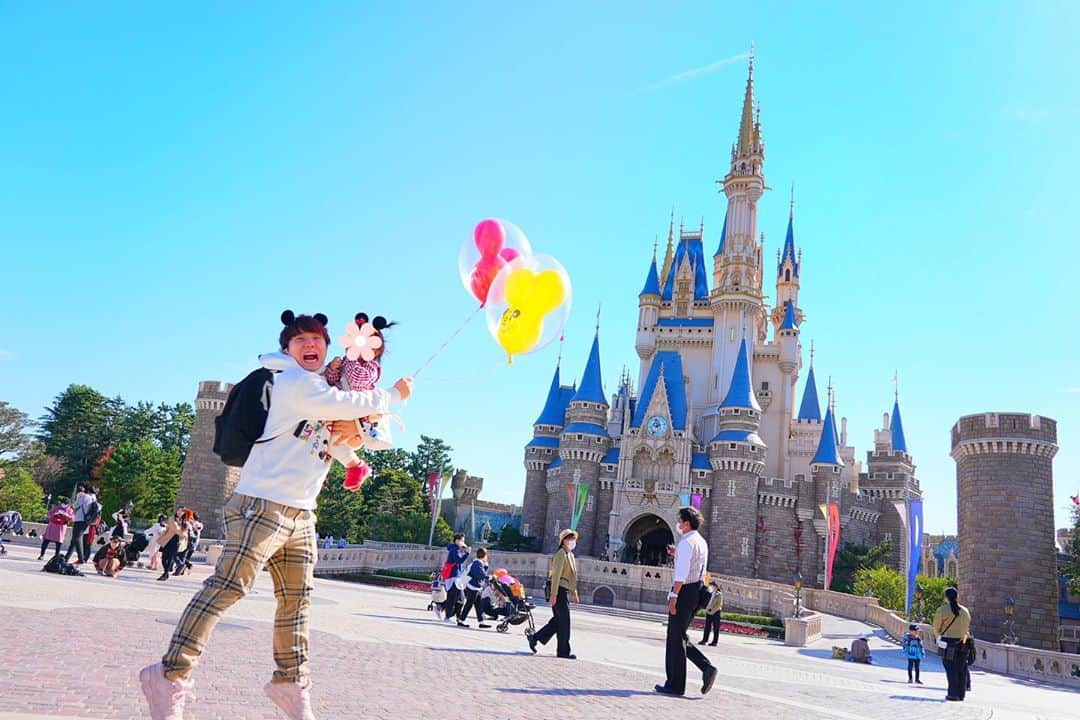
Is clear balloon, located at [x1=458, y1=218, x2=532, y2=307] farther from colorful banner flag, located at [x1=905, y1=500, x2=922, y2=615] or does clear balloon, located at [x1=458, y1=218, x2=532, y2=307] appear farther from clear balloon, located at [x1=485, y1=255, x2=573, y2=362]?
colorful banner flag, located at [x1=905, y1=500, x2=922, y2=615]

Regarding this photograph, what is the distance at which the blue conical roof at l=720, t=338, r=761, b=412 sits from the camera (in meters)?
49.9

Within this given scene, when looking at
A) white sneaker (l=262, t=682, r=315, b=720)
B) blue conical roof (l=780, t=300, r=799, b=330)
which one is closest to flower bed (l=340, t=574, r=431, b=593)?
white sneaker (l=262, t=682, r=315, b=720)

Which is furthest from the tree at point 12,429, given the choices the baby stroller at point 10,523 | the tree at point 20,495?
the baby stroller at point 10,523

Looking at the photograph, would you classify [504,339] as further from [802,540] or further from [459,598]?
[802,540]

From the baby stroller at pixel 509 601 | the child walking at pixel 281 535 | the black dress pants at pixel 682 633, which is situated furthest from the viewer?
the baby stroller at pixel 509 601

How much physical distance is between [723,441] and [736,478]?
7.51ft

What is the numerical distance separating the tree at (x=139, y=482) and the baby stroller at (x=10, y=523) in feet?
68.6

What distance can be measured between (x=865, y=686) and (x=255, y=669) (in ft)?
28.5

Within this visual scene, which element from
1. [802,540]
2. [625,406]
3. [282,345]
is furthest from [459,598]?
[625,406]

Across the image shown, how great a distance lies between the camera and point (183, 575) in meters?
18.8

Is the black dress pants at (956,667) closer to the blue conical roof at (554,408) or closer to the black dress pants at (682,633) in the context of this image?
the black dress pants at (682,633)

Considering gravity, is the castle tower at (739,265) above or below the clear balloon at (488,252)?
above

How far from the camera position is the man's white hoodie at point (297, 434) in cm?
404

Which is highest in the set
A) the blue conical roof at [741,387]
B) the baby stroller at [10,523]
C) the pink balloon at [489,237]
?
the blue conical roof at [741,387]
